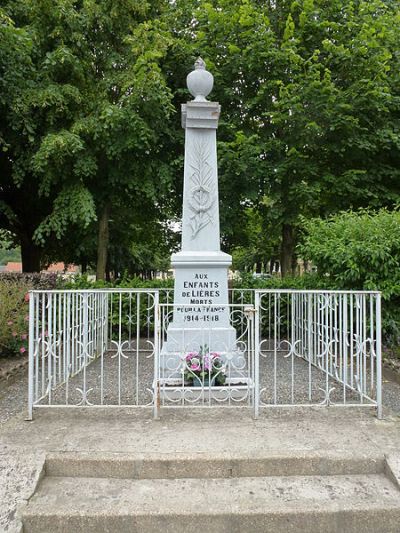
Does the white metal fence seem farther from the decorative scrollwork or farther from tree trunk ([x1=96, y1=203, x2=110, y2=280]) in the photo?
tree trunk ([x1=96, y1=203, x2=110, y2=280])

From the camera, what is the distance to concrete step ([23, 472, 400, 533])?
2.80 metres

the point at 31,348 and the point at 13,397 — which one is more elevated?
the point at 31,348

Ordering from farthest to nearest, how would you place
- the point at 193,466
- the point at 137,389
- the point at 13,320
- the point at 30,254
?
the point at 30,254
the point at 13,320
the point at 137,389
the point at 193,466

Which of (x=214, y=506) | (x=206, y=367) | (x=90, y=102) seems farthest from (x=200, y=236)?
(x=90, y=102)

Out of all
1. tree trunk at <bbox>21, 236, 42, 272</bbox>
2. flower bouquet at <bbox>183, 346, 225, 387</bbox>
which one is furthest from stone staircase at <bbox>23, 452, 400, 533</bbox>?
tree trunk at <bbox>21, 236, 42, 272</bbox>

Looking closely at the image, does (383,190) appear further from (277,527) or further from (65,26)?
(277,527)

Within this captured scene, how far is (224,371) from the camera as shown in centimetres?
491

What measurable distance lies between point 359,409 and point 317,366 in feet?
7.12

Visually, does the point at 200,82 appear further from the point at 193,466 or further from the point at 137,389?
the point at 193,466

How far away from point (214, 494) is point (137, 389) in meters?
1.69

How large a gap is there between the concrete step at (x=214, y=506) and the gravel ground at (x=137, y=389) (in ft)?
4.14

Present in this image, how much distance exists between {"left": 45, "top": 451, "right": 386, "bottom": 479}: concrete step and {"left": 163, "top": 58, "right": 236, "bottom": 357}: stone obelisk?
2352 mm

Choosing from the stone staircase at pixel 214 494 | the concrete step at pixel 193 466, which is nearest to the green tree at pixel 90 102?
the concrete step at pixel 193 466

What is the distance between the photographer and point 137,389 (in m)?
4.52
